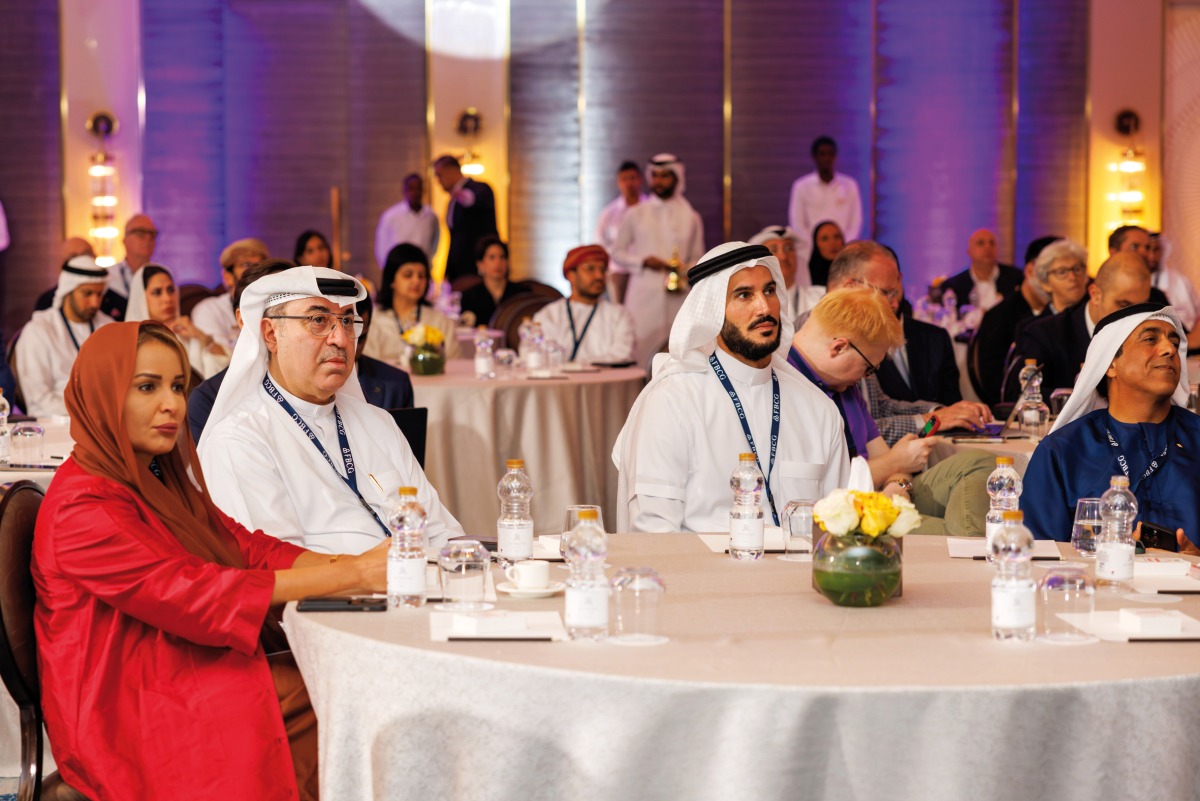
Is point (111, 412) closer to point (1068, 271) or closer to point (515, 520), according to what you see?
point (515, 520)

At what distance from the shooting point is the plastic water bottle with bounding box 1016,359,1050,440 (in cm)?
571

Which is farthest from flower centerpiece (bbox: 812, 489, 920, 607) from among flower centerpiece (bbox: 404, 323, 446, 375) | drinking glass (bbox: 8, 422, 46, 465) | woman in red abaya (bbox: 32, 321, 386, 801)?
flower centerpiece (bbox: 404, 323, 446, 375)

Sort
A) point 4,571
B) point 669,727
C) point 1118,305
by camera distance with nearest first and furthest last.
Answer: point 669,727 < point 4,571 < point 1118,305

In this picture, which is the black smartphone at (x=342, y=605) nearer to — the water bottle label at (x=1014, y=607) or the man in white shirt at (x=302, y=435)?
the man in white shirt at (x=302, y=435)

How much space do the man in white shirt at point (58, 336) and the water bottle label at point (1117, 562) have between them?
643 cm

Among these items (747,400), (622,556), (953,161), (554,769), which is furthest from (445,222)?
(554,769)

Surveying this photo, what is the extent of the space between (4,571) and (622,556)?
1.27 metres

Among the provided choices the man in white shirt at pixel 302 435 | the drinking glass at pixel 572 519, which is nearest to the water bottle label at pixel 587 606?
the drinking glass at pixel 572 519

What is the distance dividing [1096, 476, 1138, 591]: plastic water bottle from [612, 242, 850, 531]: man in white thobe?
109cm

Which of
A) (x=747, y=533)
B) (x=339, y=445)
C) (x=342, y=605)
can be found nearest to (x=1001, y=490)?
(x=747, y=533)

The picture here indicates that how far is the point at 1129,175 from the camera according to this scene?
45.6ft

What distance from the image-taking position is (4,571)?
9.09ft

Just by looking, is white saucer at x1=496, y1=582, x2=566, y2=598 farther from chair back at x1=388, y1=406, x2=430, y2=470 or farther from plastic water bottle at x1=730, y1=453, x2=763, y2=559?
chair back at x1=388, y1=406, x2=430, y2=470

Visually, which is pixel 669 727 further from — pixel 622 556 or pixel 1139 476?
pixel 1139 476
